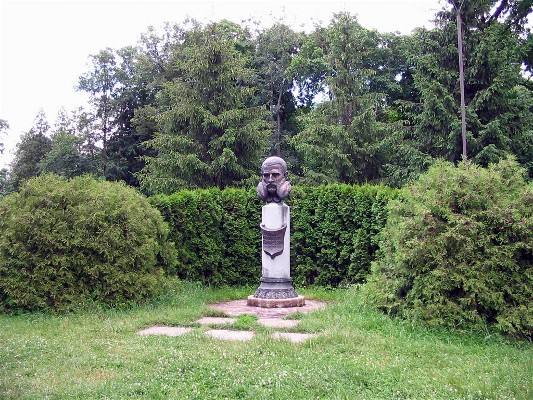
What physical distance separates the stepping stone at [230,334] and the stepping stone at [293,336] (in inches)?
13.3

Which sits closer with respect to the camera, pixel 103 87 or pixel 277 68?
pixel 277 68

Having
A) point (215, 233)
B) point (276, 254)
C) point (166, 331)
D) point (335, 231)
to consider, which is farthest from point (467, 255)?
point (215, 233)

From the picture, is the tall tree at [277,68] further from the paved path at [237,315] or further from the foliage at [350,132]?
the paved path at [237,315]

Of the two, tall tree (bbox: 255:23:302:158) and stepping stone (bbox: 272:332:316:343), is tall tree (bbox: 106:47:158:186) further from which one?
stepping stone (bbox: 272:332:316:343)

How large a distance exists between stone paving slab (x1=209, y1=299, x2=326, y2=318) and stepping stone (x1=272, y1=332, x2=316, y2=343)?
1609 mm

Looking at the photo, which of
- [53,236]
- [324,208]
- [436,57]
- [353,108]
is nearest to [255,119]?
[353,108]

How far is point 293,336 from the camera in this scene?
6199mm

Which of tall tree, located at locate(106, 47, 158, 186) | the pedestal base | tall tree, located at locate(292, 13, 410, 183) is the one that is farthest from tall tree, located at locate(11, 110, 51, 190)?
the pedestal base

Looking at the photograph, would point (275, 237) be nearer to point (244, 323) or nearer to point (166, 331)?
point (244, 323)

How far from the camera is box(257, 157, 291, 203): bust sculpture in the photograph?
955 cm

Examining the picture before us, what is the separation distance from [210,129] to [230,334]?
1285 cm

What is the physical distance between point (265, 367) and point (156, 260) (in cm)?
512

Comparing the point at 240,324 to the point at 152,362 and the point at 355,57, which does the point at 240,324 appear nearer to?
the point at 152,362

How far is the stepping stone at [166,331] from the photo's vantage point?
646cm
